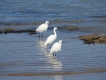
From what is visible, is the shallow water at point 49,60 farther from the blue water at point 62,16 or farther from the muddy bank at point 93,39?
the blue water at point 62,16

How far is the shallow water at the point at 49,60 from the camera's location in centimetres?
1358

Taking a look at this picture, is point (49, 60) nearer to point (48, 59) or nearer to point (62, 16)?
point (48, 59)

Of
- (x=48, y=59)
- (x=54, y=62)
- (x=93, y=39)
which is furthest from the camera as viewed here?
(x=93, y=39)

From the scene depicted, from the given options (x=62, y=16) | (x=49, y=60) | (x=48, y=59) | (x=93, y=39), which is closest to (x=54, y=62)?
(x=49, y=60)

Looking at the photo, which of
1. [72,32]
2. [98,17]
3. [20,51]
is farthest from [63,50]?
[98,17]

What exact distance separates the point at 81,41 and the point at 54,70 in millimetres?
5722

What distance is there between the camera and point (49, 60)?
51.8 feet

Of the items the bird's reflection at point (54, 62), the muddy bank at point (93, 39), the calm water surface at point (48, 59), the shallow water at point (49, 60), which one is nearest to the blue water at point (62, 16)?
the calm water surface at point (48, 59)

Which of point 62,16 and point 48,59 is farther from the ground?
point 62,16

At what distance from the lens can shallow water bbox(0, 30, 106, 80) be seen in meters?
13.6

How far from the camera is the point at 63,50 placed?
57.7 ft

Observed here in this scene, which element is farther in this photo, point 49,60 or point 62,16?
point 62,16

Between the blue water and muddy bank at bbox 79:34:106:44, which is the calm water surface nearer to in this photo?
muddy bank at bbox 79:34:106:44

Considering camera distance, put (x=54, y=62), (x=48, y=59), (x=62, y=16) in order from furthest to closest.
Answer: (x=62, y=16), (x=48, y=59), (x=54, y=62)
